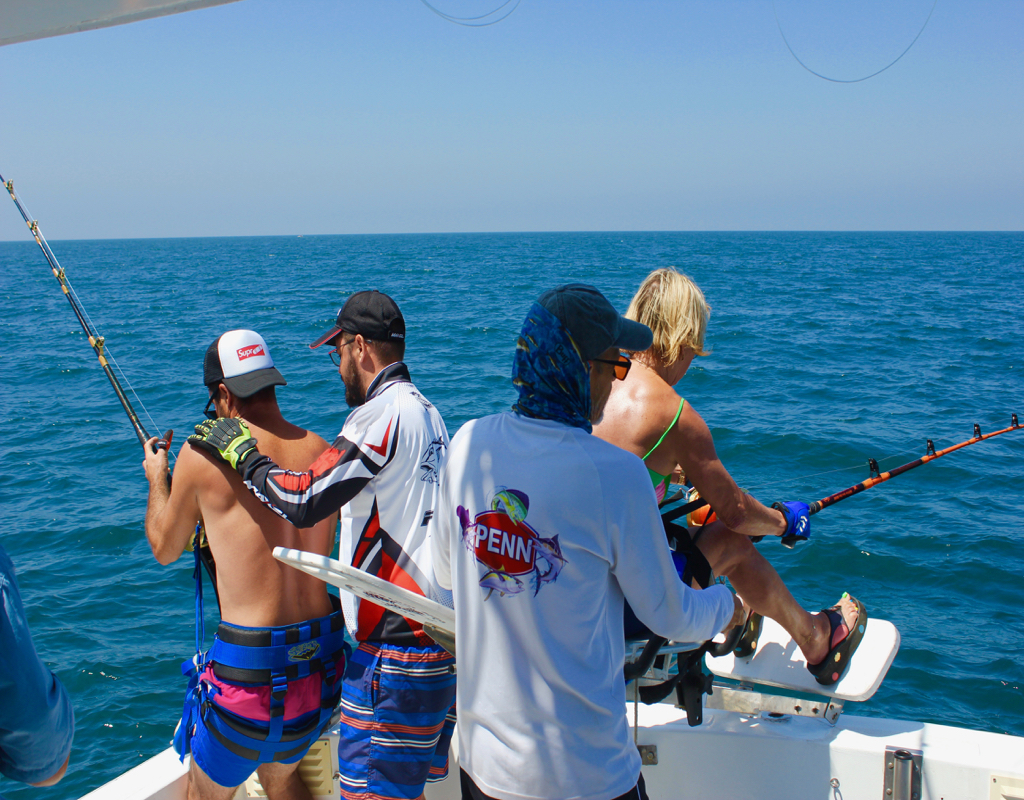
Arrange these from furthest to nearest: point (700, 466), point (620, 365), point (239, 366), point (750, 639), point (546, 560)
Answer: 1. point (750, 639)
2. point (700, 466)
3. point (239, 366)
4. point (620, 365)
5. point (546, 560)

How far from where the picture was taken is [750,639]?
114 inches

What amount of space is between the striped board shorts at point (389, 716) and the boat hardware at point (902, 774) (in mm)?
1390

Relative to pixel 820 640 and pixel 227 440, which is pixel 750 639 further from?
pixel 227 440

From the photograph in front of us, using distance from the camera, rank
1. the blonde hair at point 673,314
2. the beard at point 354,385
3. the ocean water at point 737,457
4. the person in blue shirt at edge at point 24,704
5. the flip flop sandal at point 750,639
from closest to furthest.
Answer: the person in blue shirt at edge at point 24,704
the beard at point 354,385
the blonde hair at point 673,314
the flip flop sandal at point 750,639
the ocean water at point 737,457

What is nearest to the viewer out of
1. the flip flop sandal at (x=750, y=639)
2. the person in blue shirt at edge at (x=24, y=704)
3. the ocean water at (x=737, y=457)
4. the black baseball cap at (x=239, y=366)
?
the person in blue shirt at edge at (x=24, y=704)

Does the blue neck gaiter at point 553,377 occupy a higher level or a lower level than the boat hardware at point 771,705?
higher

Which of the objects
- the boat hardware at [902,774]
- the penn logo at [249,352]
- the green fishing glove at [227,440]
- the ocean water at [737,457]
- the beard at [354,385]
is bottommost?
the ocean water at [737,457]

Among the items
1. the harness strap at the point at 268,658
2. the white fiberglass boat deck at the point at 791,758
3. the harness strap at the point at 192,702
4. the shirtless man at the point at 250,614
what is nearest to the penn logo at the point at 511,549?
the shirtless man at the point at 250,614

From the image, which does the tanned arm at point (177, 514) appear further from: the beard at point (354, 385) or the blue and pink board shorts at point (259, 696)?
the beard at point (354, 385)

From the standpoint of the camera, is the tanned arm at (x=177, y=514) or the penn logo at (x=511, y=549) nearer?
the penn logo at (x=511, y=549)

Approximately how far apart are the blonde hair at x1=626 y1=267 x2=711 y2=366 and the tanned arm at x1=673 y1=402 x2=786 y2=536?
9.1 inches

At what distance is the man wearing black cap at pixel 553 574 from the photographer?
4.73 feet

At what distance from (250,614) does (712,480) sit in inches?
56.1

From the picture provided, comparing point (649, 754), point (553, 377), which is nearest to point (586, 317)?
point (553, 377)
